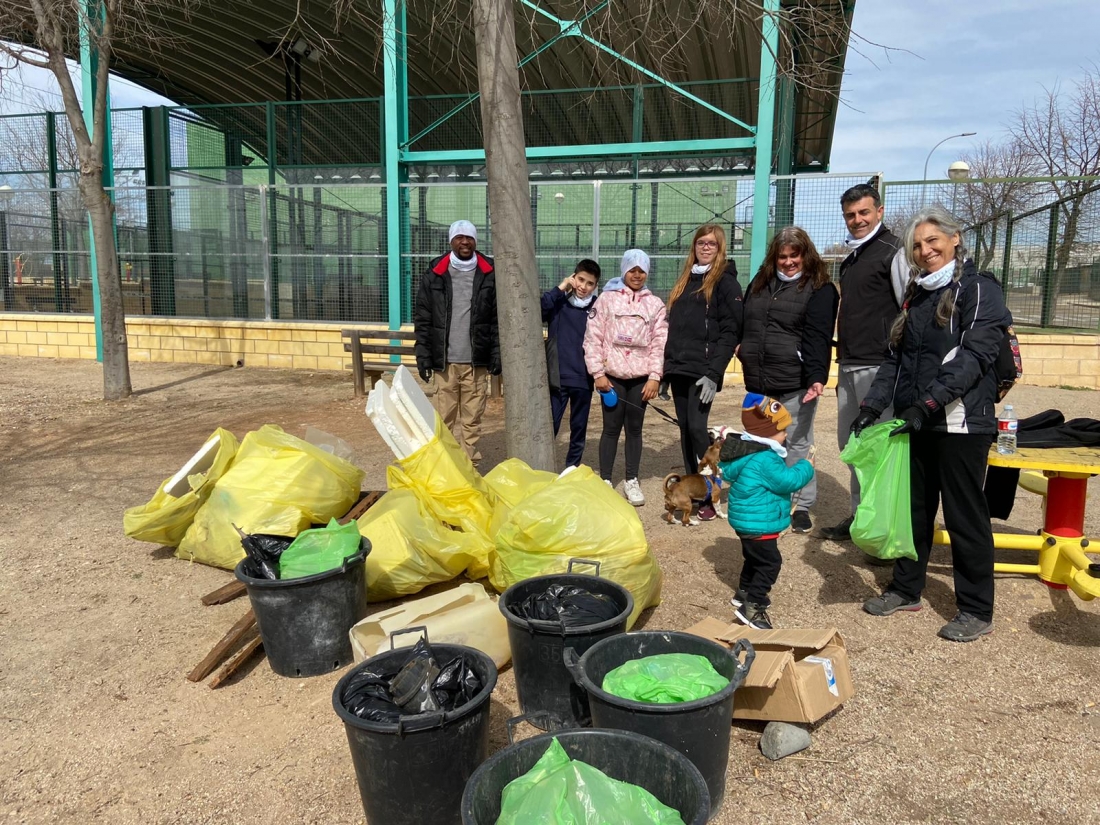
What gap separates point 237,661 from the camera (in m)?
2.96

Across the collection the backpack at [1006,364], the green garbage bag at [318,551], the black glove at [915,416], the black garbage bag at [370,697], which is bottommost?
the black garbage bag at [370,697]

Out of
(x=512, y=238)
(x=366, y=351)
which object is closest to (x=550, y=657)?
(x=512, y=238)

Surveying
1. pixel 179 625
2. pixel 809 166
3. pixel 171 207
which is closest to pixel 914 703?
pixel 179 625

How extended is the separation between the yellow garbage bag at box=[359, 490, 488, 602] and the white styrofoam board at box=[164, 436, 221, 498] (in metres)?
1.14

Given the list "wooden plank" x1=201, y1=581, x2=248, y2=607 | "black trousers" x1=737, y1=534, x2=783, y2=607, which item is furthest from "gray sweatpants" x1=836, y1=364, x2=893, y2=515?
"wooden plank" x1=201, y1=581, x2=248, y2=607

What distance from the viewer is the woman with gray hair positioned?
117 inches

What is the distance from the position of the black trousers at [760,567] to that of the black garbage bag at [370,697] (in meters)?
1.63

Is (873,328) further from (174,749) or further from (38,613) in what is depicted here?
(38,613)

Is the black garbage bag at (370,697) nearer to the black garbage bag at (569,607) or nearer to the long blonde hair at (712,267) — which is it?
the black garbage bag at (569,607)

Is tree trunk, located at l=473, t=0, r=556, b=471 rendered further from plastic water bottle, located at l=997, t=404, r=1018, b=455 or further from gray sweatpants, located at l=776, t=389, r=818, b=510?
plastic water bottle, located at l=997, t=404, r=1018, b=455

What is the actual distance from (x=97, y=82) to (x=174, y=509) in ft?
23.3

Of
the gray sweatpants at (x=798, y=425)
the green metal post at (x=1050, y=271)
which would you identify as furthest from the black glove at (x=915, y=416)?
the green metal post at (x=1050, y=271)

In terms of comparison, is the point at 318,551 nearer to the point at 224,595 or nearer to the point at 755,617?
the point at 224,595

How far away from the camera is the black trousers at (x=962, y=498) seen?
309cm
